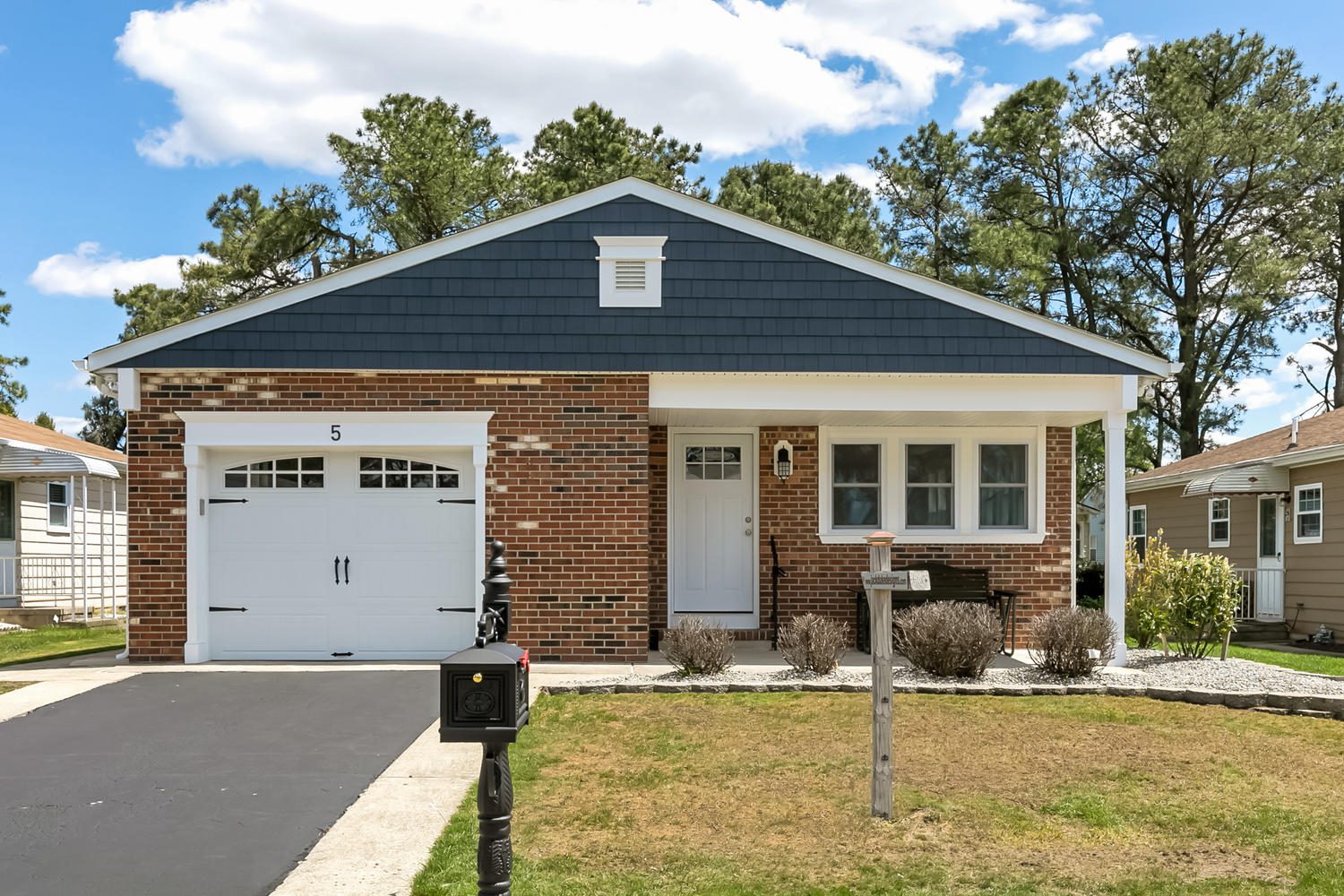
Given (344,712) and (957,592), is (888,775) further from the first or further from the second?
(957,592)

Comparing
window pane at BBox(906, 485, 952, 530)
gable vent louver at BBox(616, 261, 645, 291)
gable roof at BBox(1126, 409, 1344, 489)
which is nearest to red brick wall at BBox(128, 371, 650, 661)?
gable vent louver at BBox(616, 261, 645, 291)

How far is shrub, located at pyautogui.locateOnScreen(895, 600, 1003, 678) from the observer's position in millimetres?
10305

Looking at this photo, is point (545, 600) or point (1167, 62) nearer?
point (545, 600)

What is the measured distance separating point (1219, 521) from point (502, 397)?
1466 centimetres

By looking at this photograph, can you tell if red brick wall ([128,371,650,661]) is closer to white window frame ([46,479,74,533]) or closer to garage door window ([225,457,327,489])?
garage door window ([225,457,327,489])

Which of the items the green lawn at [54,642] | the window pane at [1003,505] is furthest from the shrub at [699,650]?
the green lawn at [54,642]

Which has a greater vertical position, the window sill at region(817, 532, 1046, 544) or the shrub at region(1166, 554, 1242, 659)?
the window sill at region(817, 532, 1046, 544)

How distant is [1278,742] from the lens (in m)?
8.05

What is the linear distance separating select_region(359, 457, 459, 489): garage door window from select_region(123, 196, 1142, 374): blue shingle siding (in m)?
1.02

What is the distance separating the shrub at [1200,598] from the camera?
41.1 feet

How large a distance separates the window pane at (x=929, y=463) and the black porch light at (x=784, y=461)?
1.36 metres

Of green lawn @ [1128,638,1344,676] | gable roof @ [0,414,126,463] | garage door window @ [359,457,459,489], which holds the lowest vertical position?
green lawn @ [1128,638,1344,676]

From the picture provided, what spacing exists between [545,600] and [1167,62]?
22.9 meters

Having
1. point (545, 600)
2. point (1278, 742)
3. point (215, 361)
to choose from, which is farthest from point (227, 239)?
point (1278, 742)
